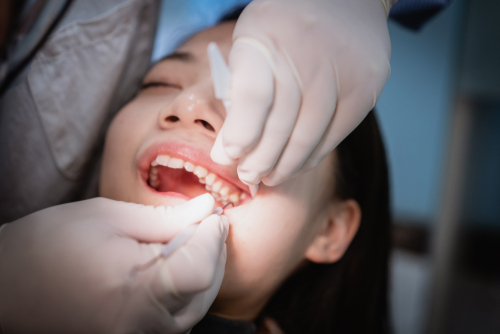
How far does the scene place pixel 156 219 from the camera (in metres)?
0.50

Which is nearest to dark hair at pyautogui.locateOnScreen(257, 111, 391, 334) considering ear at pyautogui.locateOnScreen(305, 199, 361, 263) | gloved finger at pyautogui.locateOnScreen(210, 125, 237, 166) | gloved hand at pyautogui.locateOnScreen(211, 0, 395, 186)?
ear at pyautogui.locateOnScreen(305, 199, 361, 263)

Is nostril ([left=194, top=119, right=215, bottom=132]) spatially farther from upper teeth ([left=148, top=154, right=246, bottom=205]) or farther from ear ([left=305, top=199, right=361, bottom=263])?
ear ([left=305, top=199, right=361, bottom=263])

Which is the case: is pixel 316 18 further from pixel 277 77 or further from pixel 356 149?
pixel 356 149

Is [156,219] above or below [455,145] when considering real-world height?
above

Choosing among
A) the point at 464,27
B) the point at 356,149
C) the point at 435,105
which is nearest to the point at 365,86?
the point at 356,149

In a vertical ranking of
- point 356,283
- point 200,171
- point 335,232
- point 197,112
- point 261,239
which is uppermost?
point 197,112

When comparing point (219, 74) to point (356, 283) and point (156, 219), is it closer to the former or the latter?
point (156, 219)

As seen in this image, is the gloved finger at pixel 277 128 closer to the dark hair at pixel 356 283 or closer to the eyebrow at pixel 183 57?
the eyebrow at pixel 183 57

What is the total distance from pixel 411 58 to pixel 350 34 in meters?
1.19

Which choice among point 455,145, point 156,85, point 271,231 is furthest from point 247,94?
point 455,145

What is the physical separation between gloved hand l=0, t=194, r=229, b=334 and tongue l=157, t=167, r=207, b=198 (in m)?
0.21

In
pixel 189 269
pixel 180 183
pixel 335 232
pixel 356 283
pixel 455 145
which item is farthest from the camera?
pixel 455 145

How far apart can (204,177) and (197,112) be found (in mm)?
125

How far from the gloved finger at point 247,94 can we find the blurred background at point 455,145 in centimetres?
112
